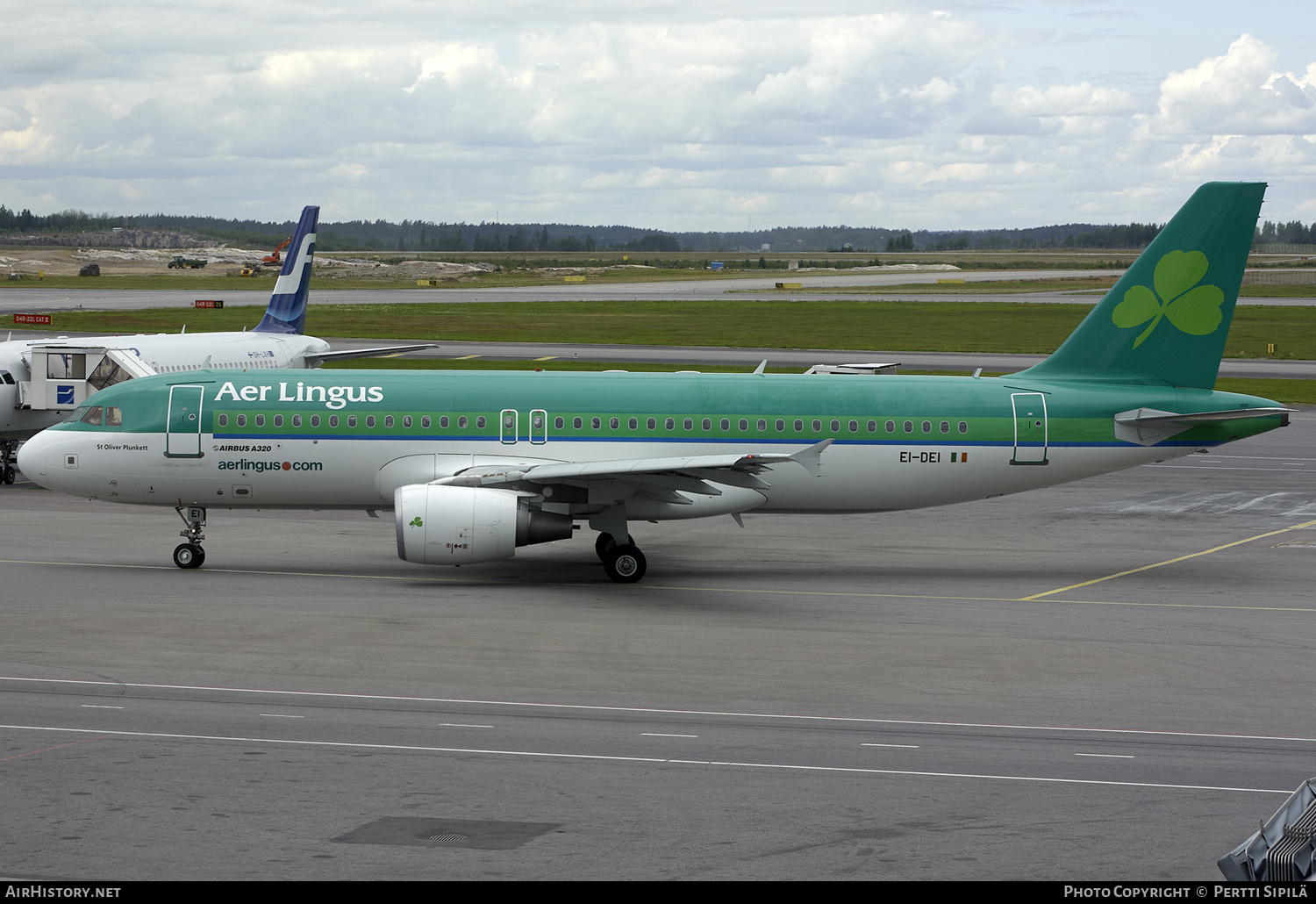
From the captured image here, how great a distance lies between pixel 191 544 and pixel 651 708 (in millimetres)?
14394

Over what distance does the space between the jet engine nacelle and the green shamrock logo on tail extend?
1523 centimetres

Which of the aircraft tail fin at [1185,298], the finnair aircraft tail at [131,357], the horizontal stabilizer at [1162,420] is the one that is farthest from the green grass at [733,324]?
the horizontal stabilizer at [1162,420]

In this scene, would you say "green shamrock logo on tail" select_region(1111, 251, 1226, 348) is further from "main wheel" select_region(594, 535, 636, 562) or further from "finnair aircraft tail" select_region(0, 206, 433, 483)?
"finnair aircraft tail" select_region(0, 206, 433, 483)

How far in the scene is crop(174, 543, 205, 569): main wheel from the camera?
1113 inches

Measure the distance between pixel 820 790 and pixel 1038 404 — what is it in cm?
1628

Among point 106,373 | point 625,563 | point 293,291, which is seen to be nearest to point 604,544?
point 625,563

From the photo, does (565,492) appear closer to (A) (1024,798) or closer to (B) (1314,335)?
(A) (1024,798)

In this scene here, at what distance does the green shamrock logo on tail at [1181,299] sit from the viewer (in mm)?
29594

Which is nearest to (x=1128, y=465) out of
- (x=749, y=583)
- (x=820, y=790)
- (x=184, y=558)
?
(x=749, y=583)

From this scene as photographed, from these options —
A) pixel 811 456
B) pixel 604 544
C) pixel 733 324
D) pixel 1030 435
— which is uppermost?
pixel 733 324

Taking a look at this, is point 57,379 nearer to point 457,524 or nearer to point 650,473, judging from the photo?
point 457,524

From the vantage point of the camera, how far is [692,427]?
28891 mm

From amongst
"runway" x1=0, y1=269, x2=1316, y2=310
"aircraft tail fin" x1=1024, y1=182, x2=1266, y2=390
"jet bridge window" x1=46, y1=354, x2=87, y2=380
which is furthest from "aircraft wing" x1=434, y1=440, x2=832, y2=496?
"runway" x1=0, y1=269, x2=1316, y2=310
